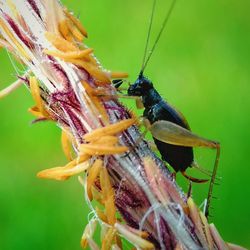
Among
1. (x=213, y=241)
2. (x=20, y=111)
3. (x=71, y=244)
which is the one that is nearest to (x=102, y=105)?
(x=213, y=241)

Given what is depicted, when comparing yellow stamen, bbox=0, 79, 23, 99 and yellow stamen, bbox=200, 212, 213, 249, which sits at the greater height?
yellow stamen, bbox=0, 79, 23, 99

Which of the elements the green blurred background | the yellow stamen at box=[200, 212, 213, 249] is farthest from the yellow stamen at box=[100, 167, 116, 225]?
the green blurred background

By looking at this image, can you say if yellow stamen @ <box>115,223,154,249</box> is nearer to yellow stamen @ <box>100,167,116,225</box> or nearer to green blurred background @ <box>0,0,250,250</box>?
yellow stamen @ <box>100,167,116,225</box>

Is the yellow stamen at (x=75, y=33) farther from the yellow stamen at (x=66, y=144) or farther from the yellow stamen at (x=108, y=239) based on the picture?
the yellow stamen at (x=108, y=239)

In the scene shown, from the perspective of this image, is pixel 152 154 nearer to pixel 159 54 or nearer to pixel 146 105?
pixel 146 105

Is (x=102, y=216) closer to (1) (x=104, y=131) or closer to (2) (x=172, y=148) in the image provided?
(1) (x=104, y=131)

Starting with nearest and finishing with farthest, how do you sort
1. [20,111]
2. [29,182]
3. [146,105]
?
[146,105] < [29,182] < [20,111]
